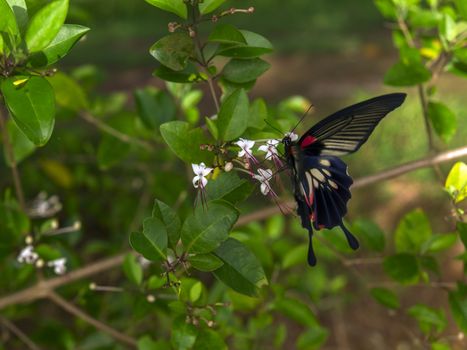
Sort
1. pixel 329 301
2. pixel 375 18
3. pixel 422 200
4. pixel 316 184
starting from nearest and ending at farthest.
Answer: pixel 316 184 → pixel 329 301 → pixel 422 200 → pixel 375 18

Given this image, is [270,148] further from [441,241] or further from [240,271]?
[441,241]

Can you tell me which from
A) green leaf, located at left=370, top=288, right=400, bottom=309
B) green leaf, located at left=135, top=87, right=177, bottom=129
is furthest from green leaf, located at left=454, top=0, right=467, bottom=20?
green leaf, located at left=135, top=87, right=177, bottom=129

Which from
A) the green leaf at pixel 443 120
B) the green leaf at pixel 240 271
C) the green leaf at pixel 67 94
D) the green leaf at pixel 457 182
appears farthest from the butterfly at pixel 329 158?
the green leaf at pixel 67 94

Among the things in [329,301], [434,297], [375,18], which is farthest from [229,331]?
[375,18]

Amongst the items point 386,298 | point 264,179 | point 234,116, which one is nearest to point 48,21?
point 234,116

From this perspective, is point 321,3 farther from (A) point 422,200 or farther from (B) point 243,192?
(B) point 243,192

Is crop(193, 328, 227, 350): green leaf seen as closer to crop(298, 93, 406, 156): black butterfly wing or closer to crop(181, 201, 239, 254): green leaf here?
crop(181, 201, 239, 254): green leaf

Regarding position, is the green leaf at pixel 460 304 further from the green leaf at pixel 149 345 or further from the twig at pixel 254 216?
the green leaf at pixel 149 345
